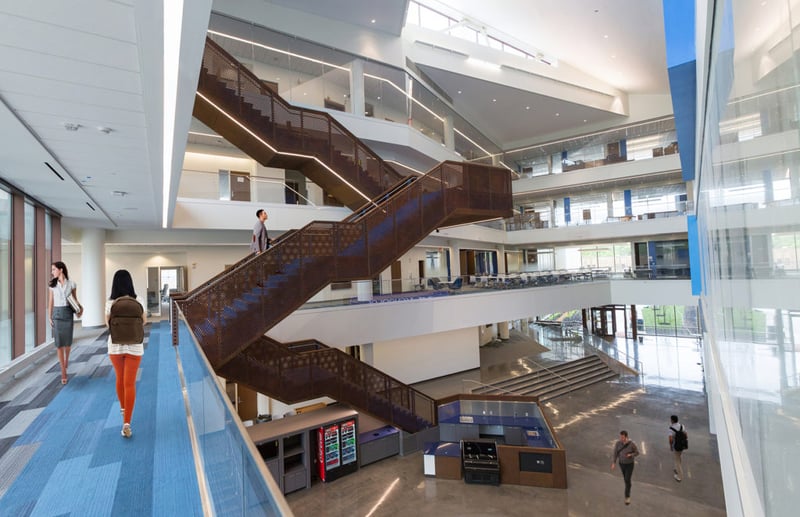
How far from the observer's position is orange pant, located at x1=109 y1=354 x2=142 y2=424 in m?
4.09

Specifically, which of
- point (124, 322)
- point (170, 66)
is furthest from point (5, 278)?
point (170, 66)

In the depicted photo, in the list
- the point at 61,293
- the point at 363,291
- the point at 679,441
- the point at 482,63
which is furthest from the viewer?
the point at 482,63

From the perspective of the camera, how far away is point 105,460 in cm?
372

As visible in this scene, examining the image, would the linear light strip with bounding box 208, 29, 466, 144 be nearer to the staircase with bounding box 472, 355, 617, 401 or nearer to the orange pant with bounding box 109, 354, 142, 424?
the orange pant with bounding box 109, 354, 142, 424

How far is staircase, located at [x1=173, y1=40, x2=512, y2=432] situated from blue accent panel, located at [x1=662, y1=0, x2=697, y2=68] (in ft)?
19.3

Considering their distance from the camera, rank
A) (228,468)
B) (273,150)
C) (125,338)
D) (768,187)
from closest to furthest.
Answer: (768,187) < (228,468) < (125,338) < (273,150)

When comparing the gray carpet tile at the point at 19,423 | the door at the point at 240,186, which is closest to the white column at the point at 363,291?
the door at the point at 240,186

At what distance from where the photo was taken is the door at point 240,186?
12.2 meters

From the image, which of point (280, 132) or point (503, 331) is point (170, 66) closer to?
point (280, 132)

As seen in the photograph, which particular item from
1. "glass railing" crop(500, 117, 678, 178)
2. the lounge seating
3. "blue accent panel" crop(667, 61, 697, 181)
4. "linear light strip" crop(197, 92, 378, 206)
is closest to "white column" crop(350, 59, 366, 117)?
"linear light strip" crop(197, 92, 378, 206)

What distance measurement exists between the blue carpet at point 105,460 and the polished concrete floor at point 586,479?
540 centimetres

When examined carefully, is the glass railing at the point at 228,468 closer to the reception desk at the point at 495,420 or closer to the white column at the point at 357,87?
the reception desk at the point at 495,420

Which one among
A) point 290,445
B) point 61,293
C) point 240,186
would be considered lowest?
point 290,445

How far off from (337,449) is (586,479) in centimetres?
631
